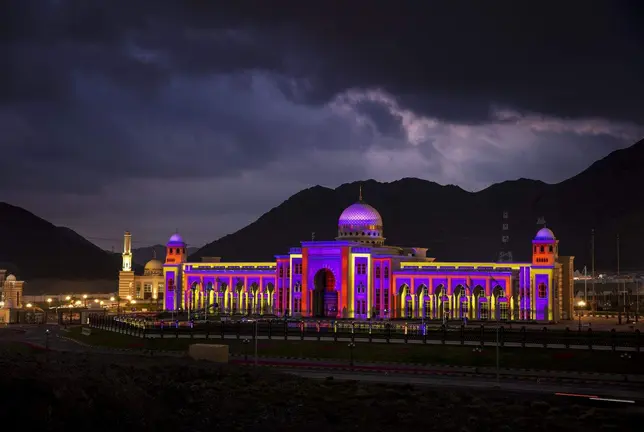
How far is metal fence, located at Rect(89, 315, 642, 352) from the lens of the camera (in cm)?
8012

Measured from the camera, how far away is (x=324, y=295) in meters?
143

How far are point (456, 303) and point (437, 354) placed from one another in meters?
54.1

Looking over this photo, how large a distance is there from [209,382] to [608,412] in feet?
87.6

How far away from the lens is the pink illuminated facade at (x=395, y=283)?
419 feet

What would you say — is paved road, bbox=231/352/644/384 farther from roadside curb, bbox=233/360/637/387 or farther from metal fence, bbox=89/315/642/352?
metal fence, bbox=89/315/642/352

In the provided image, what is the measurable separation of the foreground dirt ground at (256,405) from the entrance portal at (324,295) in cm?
7808

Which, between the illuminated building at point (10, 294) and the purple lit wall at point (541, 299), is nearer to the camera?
the purple lit wall at point (541, 299)

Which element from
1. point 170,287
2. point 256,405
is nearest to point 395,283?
point 170,287

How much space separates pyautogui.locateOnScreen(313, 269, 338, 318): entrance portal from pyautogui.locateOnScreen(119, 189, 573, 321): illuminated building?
161 millimetres

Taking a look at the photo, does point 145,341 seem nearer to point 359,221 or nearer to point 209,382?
point 209,382

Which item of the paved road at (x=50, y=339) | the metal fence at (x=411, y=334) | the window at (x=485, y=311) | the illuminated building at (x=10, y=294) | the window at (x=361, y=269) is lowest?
the paved road at (x=50, y=339)

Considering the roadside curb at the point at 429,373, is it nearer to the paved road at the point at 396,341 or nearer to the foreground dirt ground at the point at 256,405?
the foreground dirt ground at the point at 256,405

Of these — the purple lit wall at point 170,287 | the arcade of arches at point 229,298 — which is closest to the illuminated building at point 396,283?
the arcade of arches at point 229,298

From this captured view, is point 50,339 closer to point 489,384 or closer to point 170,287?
point 170,287
